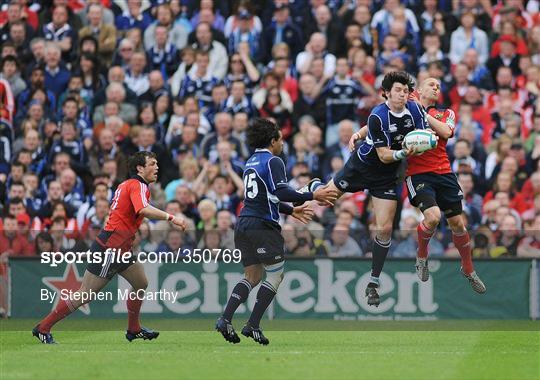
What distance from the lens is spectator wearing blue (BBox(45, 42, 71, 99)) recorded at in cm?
2334

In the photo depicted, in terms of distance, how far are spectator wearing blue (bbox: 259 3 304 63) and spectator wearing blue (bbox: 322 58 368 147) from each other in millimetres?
1676

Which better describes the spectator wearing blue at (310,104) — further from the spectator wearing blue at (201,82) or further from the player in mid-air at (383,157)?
the player in mid-air at (383,157)

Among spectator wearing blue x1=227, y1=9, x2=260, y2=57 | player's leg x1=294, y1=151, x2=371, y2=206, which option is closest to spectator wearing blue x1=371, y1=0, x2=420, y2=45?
spectator wearing blue x1=227, y1=9, x2=260, y2=57

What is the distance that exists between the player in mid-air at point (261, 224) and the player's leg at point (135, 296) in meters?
1.18

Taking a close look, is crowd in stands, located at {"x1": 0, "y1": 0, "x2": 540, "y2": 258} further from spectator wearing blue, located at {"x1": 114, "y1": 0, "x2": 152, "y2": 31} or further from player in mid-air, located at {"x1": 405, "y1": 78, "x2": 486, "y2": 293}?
player in mid-air, located at {"x1": 405, "y1": 78, "x2": 486, "y2": 293}

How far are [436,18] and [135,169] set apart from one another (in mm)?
10346

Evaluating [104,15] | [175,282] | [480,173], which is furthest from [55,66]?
[480,173]

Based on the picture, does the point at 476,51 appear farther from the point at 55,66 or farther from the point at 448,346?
the point at 448,346

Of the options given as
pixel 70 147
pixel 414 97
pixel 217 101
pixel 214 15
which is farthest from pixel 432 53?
pixel 414 97

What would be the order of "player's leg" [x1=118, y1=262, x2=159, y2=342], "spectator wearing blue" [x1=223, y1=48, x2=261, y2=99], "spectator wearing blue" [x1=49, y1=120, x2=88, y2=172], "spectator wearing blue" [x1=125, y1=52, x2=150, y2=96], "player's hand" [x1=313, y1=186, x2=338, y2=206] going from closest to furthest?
1. "player's hand" [x1=313, y1=186, x2=338, y2=206]
2. "player's leg" [x1=118, y1=262, x2=159, y2=342]
3. "spectator wearing blue" [x1=49, y1=120, x2=88, y2=172]
4. "spectator wearing blue" [x1=223, y1=48, x2=261, y2=99]
5. "spectator wearing blue" [x1=125, y1=52, x2=150, y2=96]

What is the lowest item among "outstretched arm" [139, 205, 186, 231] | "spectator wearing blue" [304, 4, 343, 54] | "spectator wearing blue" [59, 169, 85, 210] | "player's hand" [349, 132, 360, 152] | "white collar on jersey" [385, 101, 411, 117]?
"spectator wearing blue" [59, 169, 85, 210]

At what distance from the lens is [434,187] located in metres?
15.2

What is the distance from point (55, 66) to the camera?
23422 millimetres

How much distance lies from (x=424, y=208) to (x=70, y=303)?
13.6ft
